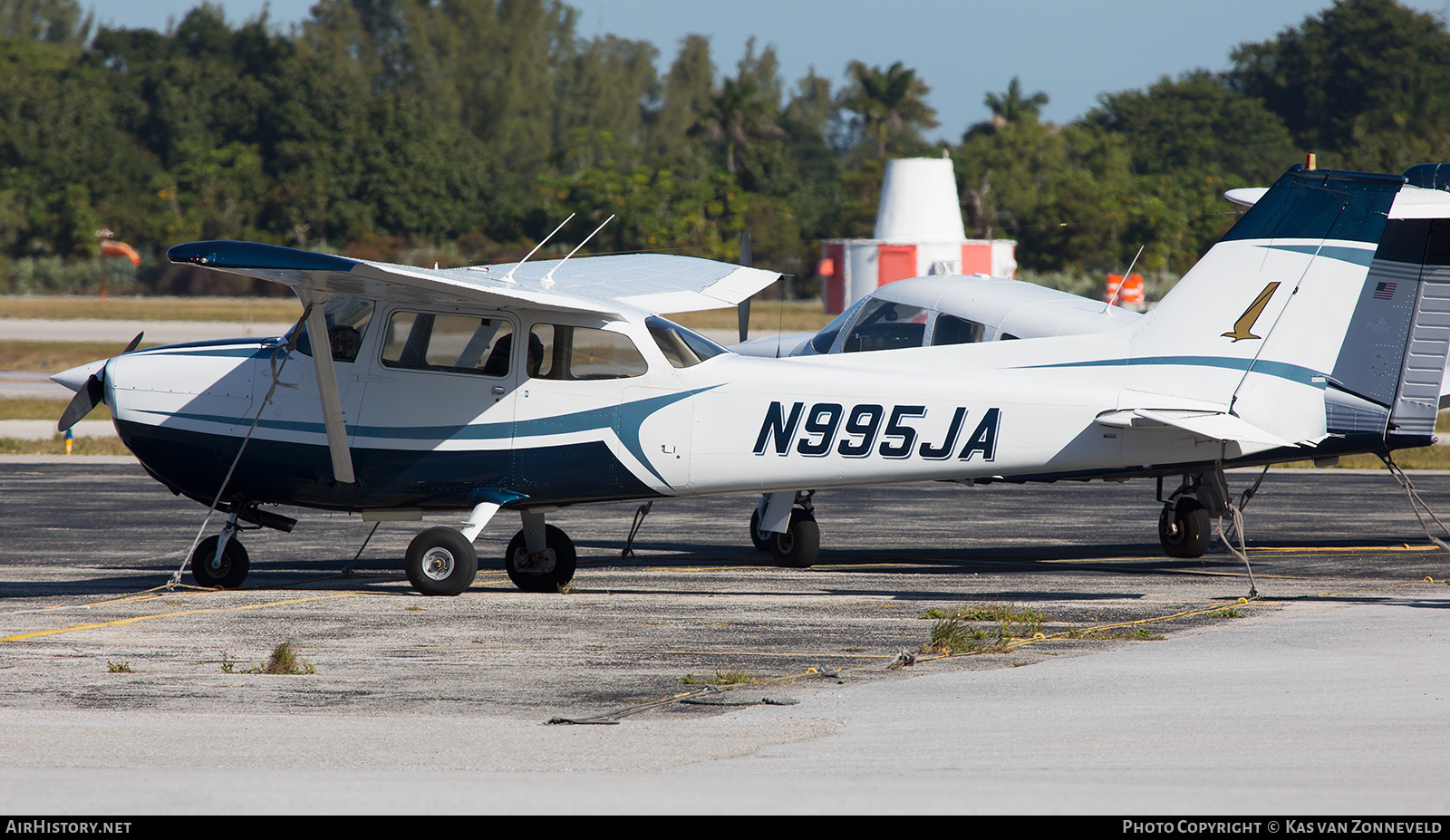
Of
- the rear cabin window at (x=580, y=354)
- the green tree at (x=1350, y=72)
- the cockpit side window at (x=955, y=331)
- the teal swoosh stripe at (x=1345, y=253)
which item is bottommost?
the rear cabin window at (x=580, y=354)

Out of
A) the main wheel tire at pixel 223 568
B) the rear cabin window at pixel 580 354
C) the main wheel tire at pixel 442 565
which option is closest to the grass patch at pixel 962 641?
the rear cabin window at pixel 580 354

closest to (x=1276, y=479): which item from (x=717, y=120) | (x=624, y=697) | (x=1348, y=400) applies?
(x=1348, y=400)

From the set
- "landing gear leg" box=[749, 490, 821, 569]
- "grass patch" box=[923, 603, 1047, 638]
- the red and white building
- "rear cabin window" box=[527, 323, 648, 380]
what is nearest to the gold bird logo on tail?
"grass patch" box=[923, 603, 1047, 638]

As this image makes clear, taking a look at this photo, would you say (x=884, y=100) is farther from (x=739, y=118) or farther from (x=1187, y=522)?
(x=1187, y=522)

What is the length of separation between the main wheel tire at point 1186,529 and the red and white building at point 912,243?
17866 millimetres

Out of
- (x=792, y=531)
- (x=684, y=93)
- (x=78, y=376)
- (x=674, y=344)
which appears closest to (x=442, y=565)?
(x=674, y=344)

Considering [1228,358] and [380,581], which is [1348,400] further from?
[380,581]

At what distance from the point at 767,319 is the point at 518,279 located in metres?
44.3

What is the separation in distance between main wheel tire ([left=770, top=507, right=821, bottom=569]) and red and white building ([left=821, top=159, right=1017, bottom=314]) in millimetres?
18558

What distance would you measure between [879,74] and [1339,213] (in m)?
90.9

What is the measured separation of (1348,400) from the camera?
11.8 meters

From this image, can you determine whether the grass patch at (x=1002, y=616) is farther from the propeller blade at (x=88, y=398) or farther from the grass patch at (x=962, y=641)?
the propeller blade at (x=88, y=398)

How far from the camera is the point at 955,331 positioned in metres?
13.8

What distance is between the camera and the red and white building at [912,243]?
3123 centimetres
